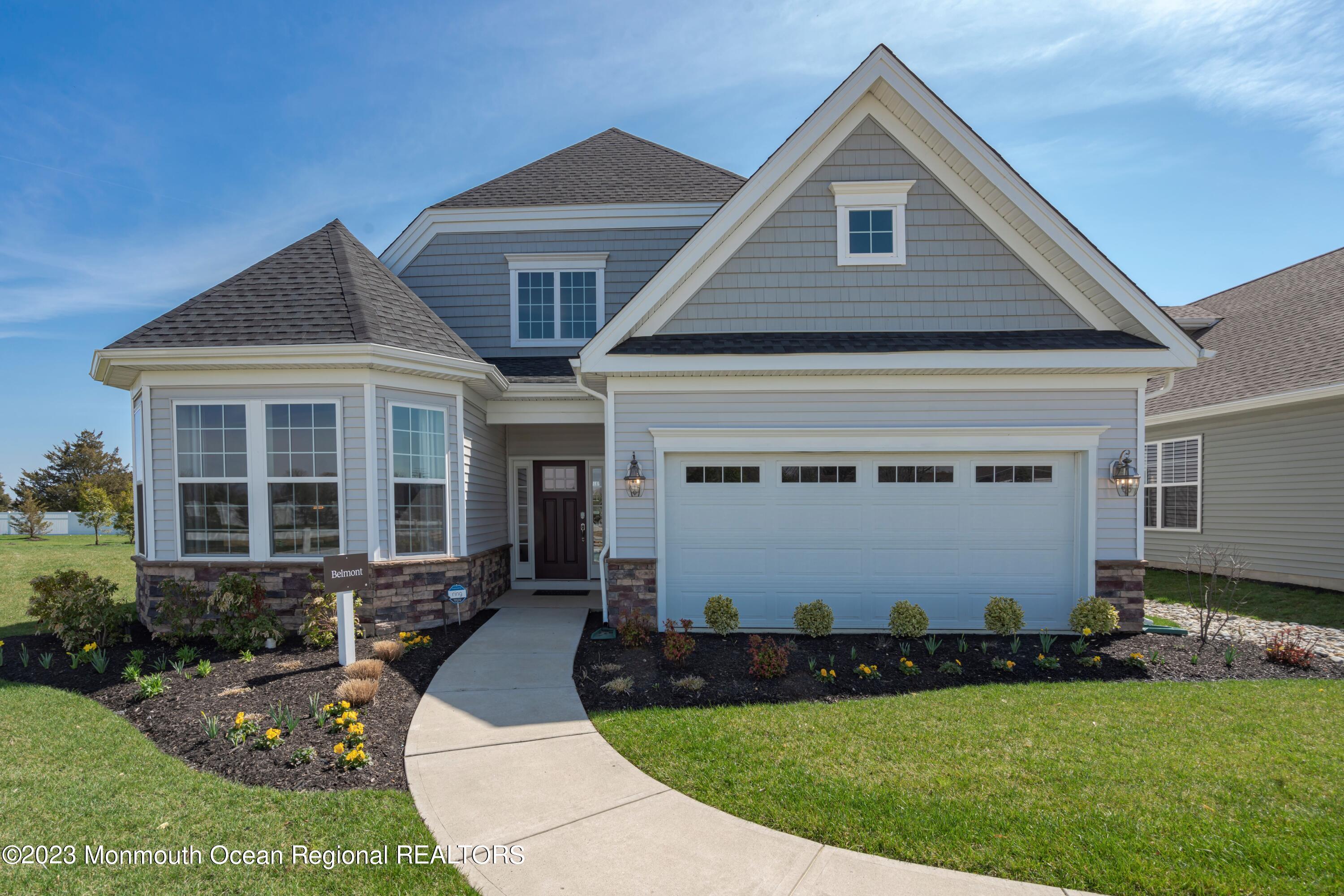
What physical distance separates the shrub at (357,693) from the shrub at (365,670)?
1.36ft

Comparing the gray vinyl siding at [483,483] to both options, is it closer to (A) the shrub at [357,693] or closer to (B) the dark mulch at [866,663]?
(B) the dark mulch at [866,663]

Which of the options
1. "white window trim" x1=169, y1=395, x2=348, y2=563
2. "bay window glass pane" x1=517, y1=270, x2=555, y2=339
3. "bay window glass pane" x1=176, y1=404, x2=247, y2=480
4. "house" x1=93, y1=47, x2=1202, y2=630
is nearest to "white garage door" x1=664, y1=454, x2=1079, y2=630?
"house" x1=93, y1=47, x2=1202, y2=630

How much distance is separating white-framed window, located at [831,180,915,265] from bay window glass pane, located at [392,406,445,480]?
19.9 feet

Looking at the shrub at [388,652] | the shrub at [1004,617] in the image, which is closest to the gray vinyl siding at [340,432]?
the shrub at [388,652]

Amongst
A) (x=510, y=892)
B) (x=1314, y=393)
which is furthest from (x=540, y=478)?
(x=1314, y=393)

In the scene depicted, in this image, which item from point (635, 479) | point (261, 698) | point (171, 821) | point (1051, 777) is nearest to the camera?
point (171, 821)

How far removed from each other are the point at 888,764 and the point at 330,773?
3974 mm

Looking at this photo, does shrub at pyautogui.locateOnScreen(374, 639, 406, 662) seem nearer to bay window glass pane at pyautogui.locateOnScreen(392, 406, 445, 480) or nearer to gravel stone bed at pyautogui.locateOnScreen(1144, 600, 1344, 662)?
bay window glass pane at pyautogui.locateOnScreen(392, 406, 445, 480)

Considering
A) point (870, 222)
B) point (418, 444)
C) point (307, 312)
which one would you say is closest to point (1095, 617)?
point (870, 222)

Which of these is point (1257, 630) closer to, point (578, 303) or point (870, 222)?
point (870, 222)

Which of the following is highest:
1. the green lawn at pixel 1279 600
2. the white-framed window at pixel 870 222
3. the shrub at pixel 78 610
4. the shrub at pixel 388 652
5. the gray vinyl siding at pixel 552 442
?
the white-framed window at pixel 870 222

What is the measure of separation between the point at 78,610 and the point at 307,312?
4510 mm

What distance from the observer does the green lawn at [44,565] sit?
395 inches

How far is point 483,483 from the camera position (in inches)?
398
